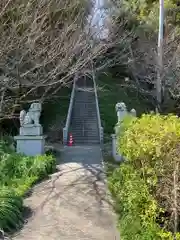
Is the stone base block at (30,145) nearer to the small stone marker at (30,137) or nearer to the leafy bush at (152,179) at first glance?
the small stone marker at (30,137)

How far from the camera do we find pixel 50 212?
297 inches

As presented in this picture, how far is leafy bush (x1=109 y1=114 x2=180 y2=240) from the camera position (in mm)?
5836

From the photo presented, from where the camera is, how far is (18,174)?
34.9ft

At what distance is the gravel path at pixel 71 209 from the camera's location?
21.2 feet

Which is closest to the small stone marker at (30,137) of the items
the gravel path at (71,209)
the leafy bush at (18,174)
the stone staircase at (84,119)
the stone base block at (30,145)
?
the stone base block at (30,145)

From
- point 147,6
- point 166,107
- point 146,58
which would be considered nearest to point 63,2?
point 146,58

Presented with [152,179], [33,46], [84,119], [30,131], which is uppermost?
[33,46]

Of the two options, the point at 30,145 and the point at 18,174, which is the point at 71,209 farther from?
the point at 30,145

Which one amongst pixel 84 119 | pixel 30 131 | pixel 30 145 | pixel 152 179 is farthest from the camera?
pixel 84 119

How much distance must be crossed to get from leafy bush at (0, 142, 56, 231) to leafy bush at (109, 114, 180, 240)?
2.17 meters

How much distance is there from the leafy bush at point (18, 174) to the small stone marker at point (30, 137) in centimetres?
68

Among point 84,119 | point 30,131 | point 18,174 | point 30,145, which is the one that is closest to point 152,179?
point 18,174

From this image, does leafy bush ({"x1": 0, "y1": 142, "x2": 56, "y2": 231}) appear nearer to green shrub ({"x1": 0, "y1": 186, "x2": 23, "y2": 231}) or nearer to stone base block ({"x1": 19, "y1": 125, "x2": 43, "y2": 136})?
green shrub ({"x1": 0, "y1": 186, "x2": 23, "y2": 231})

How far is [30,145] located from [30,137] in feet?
0.95
